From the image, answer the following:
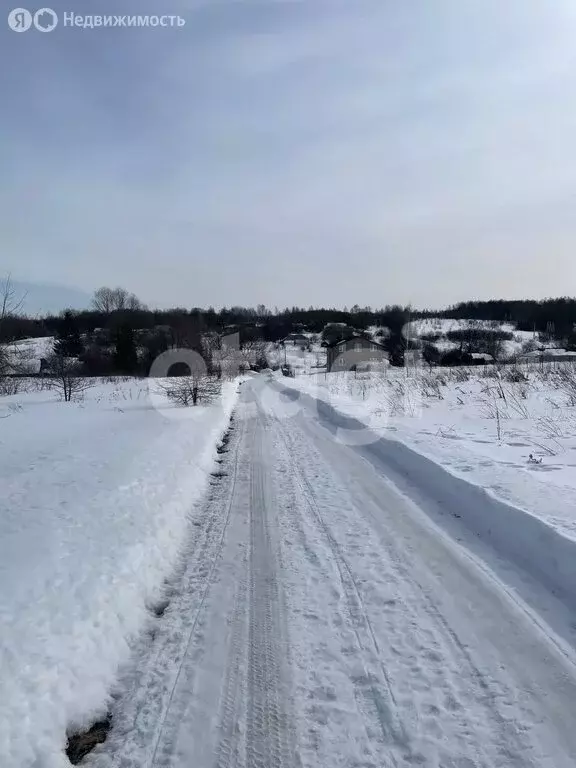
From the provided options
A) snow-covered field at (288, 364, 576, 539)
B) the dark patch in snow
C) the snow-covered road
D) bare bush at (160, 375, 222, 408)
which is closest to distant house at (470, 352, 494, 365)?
snow-covered field at (288, 364, 576, 539)

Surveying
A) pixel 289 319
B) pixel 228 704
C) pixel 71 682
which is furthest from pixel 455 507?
pixel 289 319

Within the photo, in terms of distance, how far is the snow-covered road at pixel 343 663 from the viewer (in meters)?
2.66

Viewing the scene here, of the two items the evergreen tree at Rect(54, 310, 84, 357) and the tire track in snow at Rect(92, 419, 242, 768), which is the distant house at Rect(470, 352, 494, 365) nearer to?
the tire track in snow at Rect(92, 419, 242, 768)

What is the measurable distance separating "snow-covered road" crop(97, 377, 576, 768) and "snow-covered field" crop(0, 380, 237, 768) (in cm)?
28

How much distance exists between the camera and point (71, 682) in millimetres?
3113

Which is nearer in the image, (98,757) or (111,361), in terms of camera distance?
(98,757)

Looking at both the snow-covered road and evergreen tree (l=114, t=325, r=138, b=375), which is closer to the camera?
the snow-covered road

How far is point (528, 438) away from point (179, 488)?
7047mm

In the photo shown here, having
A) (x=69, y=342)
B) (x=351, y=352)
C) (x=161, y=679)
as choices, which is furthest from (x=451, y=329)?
(x=161, y=679)

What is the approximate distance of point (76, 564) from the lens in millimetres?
4438

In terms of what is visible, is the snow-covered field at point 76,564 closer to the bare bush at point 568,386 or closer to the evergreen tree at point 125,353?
the bare bush at point 568,386

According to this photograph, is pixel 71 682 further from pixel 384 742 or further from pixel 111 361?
pixel 111 361

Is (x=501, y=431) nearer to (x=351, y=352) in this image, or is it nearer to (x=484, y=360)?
(x=484, y=360)

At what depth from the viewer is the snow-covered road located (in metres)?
2.66
